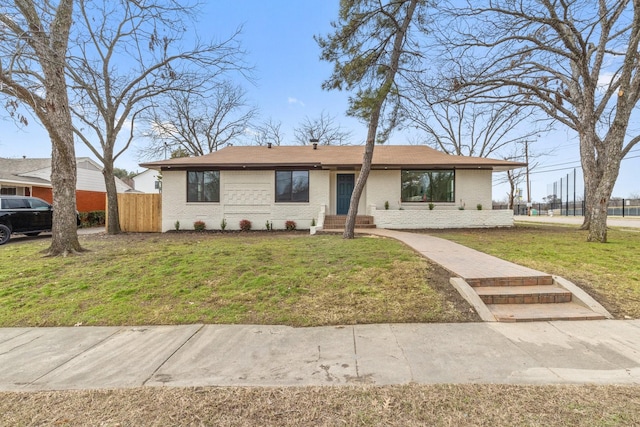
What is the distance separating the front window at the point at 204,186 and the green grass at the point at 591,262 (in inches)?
418

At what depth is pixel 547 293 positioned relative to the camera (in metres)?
4.55

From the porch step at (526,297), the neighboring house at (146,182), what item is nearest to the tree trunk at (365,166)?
the porch step at (526,297)

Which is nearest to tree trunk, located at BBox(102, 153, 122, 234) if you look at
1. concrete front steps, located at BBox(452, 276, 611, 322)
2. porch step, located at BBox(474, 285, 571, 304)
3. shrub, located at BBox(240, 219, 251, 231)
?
shrub, located at BBox(240, 219, 251, 231)

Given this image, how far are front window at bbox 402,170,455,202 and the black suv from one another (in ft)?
51.5

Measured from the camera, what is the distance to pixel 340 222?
1308 cm

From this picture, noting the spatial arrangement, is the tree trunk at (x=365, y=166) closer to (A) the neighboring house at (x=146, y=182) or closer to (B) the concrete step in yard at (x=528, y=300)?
(B) the concrete step in yard at (x=528, y=300)

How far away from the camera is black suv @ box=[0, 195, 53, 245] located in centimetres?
1073

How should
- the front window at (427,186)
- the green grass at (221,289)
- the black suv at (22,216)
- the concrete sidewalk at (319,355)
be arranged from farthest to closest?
the front window at (427,186) < the black suv at (22,216) < the green grass at (221,289) < the concrete sidewalk at (319,355)

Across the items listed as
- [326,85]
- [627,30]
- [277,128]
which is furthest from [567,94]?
[277,128]

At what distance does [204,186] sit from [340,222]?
6645mm

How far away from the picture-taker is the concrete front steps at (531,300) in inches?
159

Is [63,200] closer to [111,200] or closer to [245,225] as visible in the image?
[111,200]

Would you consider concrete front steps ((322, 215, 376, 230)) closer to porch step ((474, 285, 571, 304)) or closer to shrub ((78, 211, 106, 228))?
porch step ((474, 285, 571, 304))

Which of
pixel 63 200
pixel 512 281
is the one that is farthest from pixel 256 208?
pixel 512 281
